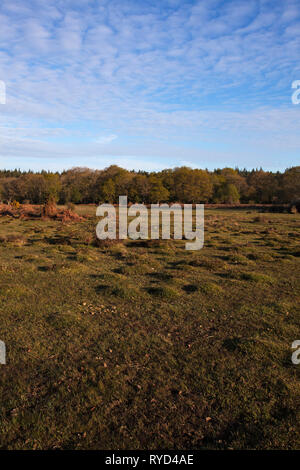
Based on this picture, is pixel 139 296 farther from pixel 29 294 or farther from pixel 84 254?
pixel 84 254

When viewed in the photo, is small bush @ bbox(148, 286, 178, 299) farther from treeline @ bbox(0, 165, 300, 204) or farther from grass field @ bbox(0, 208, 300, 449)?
treeline @ bbox(0, 165, 300, 204)

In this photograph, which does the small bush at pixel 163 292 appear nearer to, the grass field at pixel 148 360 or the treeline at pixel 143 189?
the grass field at pixel 148 360

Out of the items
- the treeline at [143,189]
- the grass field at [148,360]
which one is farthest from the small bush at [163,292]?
the treeline at [143,189]

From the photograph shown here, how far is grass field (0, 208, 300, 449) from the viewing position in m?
4.61

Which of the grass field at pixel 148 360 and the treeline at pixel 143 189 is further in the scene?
the treeline at pixel 143 189

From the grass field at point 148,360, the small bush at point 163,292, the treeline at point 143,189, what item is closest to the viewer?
the grass field at point 148,360

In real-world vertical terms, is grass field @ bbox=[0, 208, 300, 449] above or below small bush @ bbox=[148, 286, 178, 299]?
below

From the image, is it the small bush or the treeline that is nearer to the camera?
the small bush

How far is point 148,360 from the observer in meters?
6.56

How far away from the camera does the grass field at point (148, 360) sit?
15.1ft

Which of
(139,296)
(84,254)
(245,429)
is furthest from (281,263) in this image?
(245,429)

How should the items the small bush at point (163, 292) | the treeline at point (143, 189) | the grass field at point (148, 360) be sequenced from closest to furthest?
the grass field at point (148, 360) → the small bush at point (163, 292) → the treeline at point (143, 189)

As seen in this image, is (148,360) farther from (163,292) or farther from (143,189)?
(143,189)

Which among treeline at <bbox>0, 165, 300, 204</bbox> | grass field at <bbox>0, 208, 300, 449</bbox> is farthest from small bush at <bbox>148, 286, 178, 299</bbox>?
treeline at <bbox>0, 165, 300, 204</bbox>
